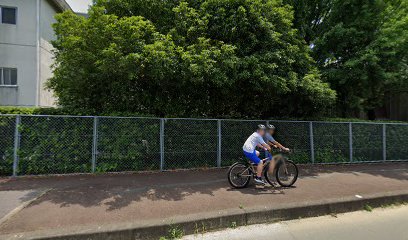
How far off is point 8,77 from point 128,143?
31.7 ft

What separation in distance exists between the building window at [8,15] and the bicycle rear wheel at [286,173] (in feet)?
47.5

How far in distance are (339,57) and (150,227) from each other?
1073 cm

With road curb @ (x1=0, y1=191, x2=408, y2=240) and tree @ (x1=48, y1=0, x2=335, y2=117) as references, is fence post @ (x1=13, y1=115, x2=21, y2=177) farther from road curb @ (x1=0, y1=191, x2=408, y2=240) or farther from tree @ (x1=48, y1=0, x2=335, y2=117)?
road curb @ (x1=0, y1=191, x2=408, y2=240)

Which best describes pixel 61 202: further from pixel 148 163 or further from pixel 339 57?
pixel 339 57

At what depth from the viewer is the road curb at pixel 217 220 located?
3521 mm

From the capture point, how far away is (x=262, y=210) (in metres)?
4.47

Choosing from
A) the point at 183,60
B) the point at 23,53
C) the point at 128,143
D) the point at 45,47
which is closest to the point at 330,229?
the point at 183,60

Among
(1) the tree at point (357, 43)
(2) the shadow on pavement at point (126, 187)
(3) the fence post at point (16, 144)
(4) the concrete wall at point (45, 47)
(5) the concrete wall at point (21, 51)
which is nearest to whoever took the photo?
(2) the shadow on pavement at point (126, 187)

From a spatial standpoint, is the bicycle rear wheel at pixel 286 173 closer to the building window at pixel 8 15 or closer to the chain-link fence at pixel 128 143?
the chain-link fence at pixel 128 143

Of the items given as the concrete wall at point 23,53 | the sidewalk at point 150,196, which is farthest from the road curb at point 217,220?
the concrete wall at point 23,53

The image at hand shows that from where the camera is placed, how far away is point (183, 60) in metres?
6.47

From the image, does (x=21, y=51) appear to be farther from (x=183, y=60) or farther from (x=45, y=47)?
(x=183, y=60)

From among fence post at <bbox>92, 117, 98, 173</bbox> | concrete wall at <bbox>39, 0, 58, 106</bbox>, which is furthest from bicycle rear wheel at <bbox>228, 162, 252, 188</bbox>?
concrete wall at <bbox>39, 0, 58, 106</bbox>

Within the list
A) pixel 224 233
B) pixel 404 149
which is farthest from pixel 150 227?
pixel 404 149
